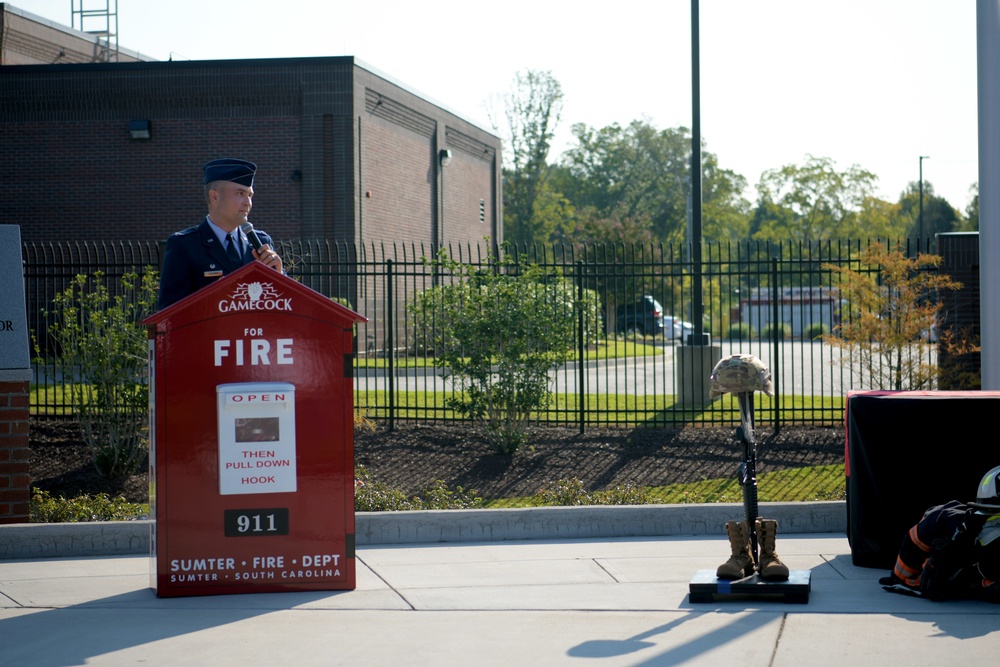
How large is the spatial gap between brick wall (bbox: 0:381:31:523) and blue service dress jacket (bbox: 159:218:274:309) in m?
1.82

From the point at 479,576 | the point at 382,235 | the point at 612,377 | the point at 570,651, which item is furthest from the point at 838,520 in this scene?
the point at 382,235

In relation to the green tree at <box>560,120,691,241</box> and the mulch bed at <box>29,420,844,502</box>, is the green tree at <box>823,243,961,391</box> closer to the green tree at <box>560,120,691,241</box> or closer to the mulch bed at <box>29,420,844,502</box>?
the mulch bed at <box>29,420,844,502</box>

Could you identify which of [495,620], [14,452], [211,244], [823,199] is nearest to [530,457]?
[14,452]

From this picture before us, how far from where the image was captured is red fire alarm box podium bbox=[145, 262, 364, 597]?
603 centimetres

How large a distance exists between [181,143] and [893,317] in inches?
736

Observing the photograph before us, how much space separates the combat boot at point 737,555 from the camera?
6.03 m

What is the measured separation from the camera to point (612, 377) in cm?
2336

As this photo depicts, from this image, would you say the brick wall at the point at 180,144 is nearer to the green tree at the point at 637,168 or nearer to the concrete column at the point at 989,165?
the concrete column at the point at 989,165

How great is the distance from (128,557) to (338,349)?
7.95 ft

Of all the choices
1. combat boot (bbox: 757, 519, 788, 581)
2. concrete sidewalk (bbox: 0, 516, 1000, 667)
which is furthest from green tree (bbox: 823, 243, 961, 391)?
combat boot (bbox: 757, 519, 788, 581)

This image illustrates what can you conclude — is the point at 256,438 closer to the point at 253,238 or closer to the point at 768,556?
the point at 253,238

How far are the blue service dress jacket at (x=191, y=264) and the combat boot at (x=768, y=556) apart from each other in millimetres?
3353

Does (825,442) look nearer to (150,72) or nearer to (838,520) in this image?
(838,520)

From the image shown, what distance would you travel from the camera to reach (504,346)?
1166cm
